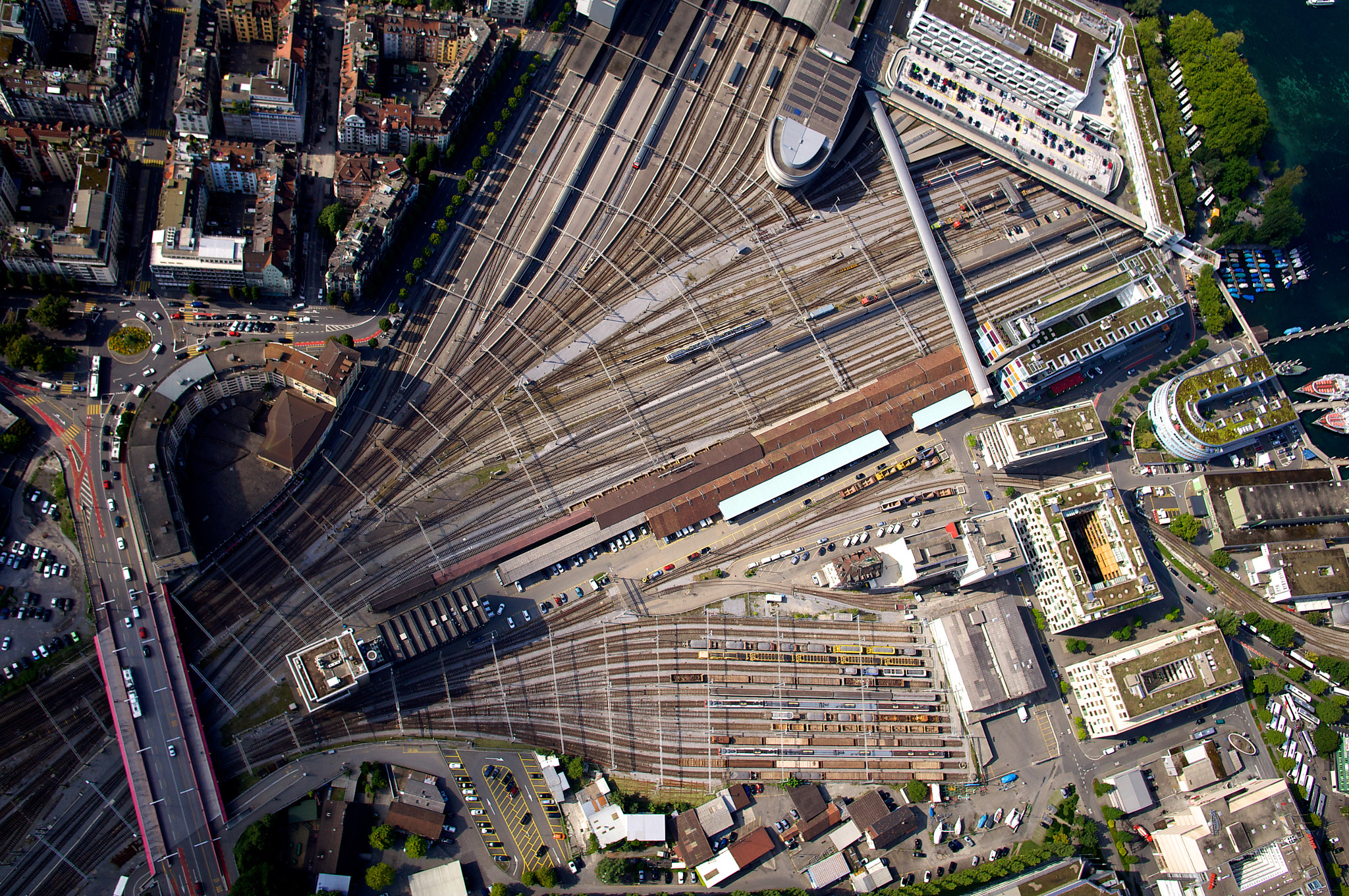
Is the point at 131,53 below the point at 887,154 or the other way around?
the other way around

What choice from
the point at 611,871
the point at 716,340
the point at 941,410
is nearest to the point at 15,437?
the point at 611,871

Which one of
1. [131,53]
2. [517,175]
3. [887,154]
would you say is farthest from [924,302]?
[131,53]

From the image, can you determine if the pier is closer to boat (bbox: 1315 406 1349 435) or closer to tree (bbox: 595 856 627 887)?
boat (bbox: 1315 406 1349 435)

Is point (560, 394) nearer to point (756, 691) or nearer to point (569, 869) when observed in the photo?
point (756, 691)

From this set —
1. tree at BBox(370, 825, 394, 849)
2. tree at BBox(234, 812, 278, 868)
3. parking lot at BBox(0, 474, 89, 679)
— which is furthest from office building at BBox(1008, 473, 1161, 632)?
parking lot at BBox(0, 474, 89, 679)

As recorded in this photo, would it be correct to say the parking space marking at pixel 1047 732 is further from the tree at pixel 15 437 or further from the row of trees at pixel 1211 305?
the tree at pixel 15 437

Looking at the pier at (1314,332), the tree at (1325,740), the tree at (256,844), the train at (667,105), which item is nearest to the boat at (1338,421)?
the pier at (1314,332)
